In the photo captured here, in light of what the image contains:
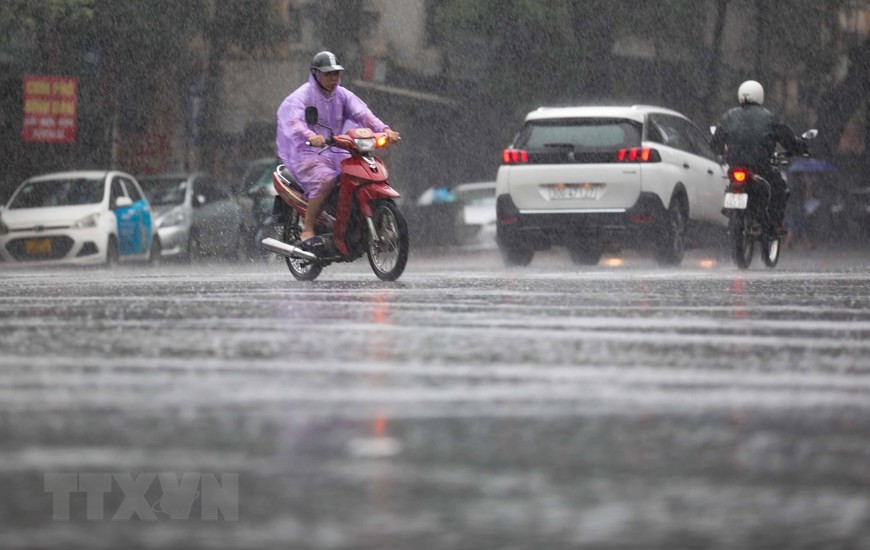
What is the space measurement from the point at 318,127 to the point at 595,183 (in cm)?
516

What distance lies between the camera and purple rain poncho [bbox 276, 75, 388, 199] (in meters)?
15.9

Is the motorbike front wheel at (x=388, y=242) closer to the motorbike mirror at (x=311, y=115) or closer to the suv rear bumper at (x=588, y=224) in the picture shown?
the motorbike mirror at (x=311, y=115)

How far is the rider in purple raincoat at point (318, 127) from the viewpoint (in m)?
15.9

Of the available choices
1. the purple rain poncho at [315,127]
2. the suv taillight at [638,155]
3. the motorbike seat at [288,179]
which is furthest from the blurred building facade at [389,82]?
the purple rain poncho at [315,127]

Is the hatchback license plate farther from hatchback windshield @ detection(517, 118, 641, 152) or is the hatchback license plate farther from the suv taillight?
the suv taillight

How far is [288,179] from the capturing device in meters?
16.7

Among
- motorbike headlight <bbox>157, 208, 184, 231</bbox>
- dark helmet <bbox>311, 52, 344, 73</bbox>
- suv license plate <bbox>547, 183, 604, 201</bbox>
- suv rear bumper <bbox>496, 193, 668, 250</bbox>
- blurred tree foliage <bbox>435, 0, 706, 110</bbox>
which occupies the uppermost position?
blurred tree foliage <bbox>435, 0, 706, 110</bbox>

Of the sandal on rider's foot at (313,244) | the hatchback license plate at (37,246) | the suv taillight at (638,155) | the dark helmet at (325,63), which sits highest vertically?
the dark helmet at (325,63)

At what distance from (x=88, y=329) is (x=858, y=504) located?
6.00m

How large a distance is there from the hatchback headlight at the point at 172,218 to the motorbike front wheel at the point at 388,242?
1405 centimetres

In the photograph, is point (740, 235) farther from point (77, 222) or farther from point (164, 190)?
point (164, 190)

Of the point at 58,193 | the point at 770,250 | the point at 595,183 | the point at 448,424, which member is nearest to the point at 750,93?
the point at 770,250

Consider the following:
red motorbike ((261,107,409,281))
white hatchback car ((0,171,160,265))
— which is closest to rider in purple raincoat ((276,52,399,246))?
red motorbike ((261,107,409,281))

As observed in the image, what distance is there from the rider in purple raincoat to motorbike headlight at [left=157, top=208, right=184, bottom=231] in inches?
534
